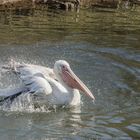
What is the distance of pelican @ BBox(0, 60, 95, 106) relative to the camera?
10.5 metres

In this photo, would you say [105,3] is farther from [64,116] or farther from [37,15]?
[64,116]

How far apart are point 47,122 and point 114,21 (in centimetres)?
1054

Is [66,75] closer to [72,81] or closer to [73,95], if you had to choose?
[72,81]

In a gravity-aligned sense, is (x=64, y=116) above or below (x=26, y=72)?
below

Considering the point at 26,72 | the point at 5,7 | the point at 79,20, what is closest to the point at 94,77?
the point at 26,72

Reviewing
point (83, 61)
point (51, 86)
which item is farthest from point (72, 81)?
point (83, 61)

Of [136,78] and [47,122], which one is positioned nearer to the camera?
[47,122]

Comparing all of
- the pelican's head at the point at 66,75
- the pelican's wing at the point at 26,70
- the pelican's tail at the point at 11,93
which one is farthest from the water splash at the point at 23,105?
the pelican's head at the point at 66,75

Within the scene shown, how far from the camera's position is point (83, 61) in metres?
14.0

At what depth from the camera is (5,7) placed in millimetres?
21875

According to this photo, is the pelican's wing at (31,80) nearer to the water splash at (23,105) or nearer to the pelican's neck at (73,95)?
the water splash at (23,105)

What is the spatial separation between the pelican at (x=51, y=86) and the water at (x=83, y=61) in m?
0.25

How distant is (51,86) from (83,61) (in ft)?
11.2

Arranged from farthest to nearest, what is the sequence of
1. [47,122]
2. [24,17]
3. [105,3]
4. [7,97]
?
[105,3] → [24,17] → [7,97] → [47,122]
